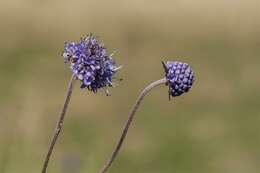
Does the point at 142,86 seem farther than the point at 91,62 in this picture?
Yes

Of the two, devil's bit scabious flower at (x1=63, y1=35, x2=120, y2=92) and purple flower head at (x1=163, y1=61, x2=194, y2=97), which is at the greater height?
devil's bit scabious flower at (x1=63, y1=35, x2=120, y2=92)

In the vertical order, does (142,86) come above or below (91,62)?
below

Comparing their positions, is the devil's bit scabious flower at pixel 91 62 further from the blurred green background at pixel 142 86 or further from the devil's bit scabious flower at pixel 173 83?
the blurred green background at pixel 142 86

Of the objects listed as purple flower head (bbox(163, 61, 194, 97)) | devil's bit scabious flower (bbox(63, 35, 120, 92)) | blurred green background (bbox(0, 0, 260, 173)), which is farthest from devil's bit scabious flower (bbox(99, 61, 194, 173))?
blurred green background (bbox(0, 0, 260, 173))

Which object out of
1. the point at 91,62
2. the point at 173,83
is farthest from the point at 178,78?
the point at 91,62

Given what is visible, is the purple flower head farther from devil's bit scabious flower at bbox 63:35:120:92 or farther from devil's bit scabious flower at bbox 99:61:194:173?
devil's bit scabious flower at bbox 63:35:120:92

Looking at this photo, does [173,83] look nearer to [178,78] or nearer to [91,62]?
[178,78]
